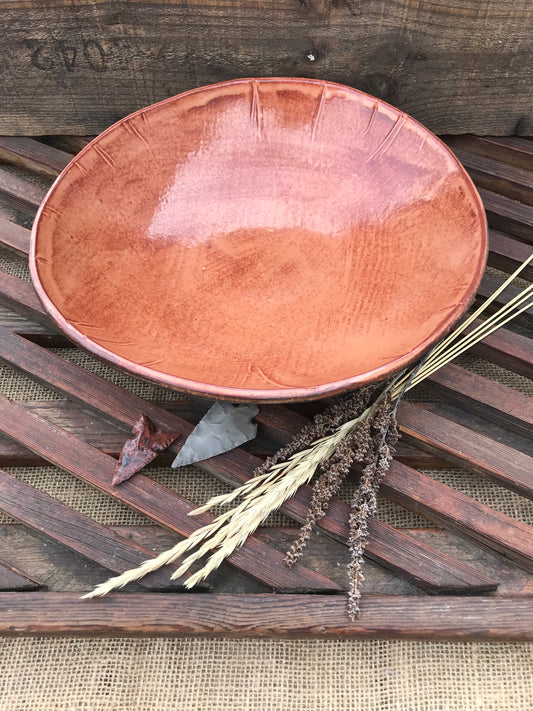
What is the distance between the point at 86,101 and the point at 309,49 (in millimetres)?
473

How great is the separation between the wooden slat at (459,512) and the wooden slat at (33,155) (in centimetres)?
93

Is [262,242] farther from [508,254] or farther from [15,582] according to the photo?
[15,582]

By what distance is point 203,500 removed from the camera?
0.96 metres

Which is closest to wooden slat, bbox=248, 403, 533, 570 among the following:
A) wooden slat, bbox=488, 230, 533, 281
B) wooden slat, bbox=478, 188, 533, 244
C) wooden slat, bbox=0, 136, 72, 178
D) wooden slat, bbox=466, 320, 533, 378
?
wooden slat, bbox=466, 320, 533, 378

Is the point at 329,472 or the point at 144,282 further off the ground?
the point at 144,282

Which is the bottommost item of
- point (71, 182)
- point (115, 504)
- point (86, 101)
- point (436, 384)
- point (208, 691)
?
point (208, 691)

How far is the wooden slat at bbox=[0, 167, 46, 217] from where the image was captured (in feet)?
4.09

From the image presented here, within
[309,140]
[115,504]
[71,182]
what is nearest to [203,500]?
[115,504]

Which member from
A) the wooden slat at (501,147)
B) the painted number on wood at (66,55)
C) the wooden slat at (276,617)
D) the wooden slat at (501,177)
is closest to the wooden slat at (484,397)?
the wooden slat at (276,617)

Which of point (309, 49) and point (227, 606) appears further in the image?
point (309, 49)

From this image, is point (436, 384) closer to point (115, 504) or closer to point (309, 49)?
point (115, 504)

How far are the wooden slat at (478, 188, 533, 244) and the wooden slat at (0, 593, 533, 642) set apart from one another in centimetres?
68

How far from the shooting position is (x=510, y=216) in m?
1.19

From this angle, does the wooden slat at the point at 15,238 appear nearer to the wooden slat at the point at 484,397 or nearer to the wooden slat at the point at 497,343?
the wooden slat at the point at 497,343
